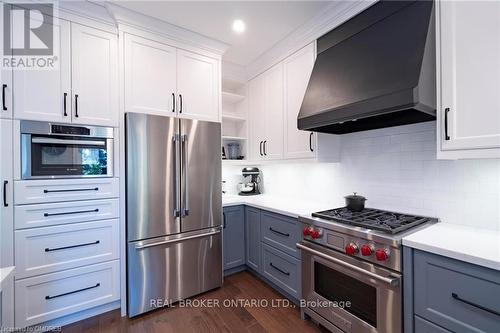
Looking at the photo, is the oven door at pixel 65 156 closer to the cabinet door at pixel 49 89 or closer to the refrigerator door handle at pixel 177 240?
the cabinet door at pixel 49 89

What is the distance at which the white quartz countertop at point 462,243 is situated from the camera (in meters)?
1.04

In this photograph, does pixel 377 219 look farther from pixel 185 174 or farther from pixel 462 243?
pixel 185 174

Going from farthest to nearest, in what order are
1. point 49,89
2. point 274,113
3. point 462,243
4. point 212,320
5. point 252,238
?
1. point 274,113
2. point 252,238
3. point 212,320
4. point 49,89
5. point 462,243

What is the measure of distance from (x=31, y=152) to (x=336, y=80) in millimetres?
2416

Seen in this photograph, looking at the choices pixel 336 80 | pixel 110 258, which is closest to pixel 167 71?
pixel 336 80

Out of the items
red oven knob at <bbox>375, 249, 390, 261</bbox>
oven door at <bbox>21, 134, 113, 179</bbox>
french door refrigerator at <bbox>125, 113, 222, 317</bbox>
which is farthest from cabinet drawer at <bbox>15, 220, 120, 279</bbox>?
red oven knob at <bbox>375, 249, 390, 261</bbox>

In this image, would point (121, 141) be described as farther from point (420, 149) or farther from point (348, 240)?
point (420, 149)

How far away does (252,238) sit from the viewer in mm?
2572

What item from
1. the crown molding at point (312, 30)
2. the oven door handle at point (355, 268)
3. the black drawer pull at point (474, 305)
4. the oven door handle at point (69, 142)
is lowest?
the oven door handle at point (355, 268)

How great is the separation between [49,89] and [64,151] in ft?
1.61

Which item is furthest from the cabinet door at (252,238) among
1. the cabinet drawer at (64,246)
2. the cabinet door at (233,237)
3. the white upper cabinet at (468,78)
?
the white upper cabinet at (468,78)

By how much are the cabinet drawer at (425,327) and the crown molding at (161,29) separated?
9.16 feet

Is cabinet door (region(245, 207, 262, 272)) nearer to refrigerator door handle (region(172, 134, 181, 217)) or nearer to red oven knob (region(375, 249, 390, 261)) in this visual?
refrigerator door handle (region(172, 134, 181, 217))

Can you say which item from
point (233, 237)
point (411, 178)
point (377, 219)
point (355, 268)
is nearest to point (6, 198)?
point (233, 237)
